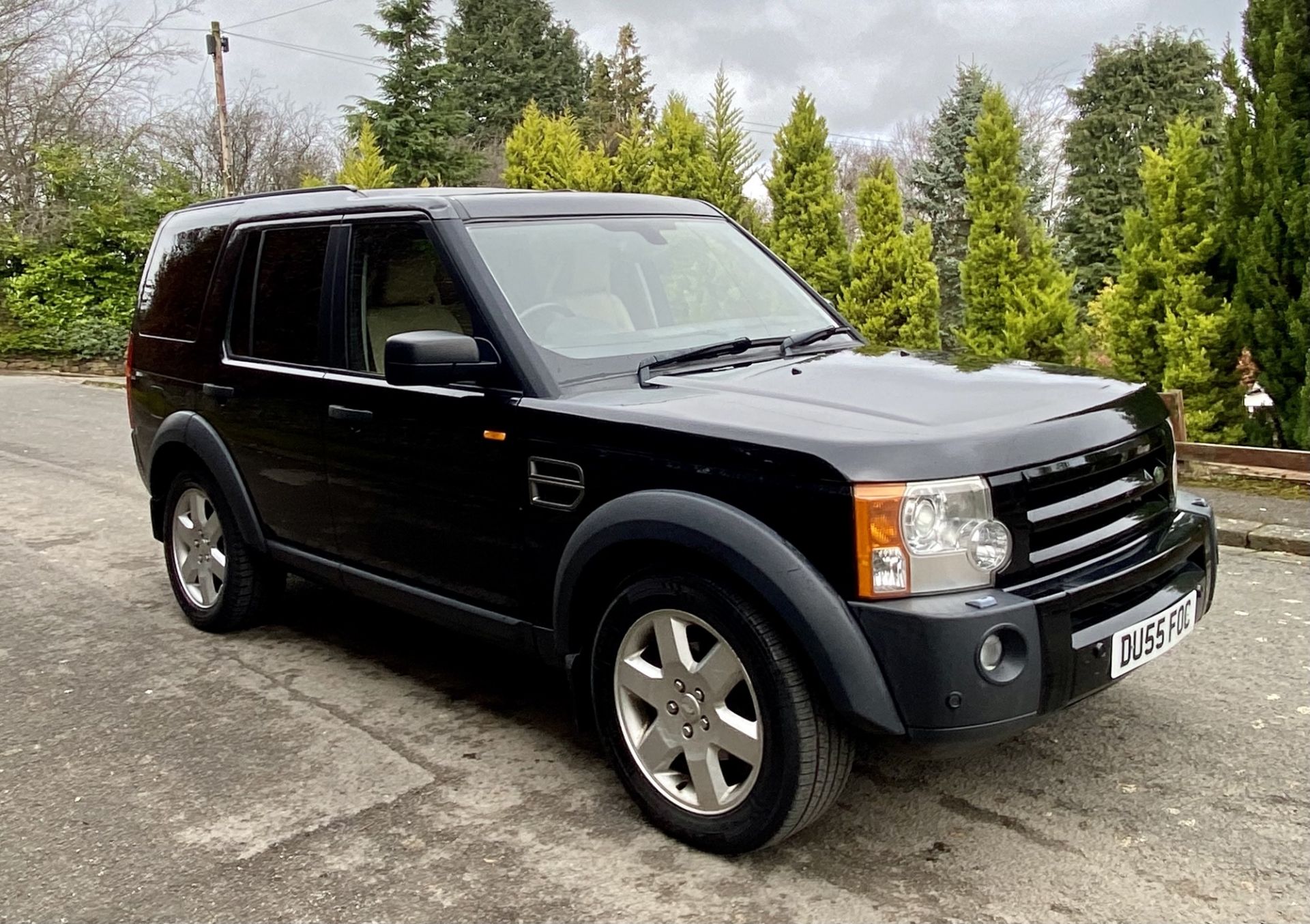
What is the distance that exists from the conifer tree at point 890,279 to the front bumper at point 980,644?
8060 mm

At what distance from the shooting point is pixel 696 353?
12.4 ft

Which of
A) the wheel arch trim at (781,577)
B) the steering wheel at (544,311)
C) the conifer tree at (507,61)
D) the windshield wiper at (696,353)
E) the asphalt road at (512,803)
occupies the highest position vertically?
the conifer tree at (507,61)

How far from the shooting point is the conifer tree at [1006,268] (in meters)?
9.83

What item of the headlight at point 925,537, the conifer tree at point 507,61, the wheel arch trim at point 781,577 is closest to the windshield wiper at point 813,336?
the wheel arch trim at point 781,577

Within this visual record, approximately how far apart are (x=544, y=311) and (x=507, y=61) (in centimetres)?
4558

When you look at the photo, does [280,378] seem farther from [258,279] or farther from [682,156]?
[682,156]

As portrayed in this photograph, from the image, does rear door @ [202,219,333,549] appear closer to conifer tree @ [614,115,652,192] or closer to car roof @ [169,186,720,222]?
car roof @ [169,186,720,222]

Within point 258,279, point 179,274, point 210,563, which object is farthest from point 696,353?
point 179,274

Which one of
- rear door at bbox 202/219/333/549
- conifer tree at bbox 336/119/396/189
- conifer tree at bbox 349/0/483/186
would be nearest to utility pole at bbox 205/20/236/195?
conifer tree at bbox 349/0/483/186

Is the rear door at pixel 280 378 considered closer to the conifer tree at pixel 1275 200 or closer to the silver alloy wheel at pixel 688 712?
the silver alloy wheel at pixel 688 712

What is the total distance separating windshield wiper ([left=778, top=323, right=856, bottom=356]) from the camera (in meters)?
4.00

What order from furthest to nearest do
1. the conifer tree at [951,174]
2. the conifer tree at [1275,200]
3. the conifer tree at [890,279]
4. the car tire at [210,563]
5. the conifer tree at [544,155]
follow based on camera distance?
the conifer tree at [951,174], the conifer tree at [544,155], the conifer tree at [890,279], the conifer tree at [1275,200], the car tire at [210,563]

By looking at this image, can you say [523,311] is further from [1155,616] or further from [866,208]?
[866,208]

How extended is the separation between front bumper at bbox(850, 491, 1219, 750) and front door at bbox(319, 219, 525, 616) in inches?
52.2
